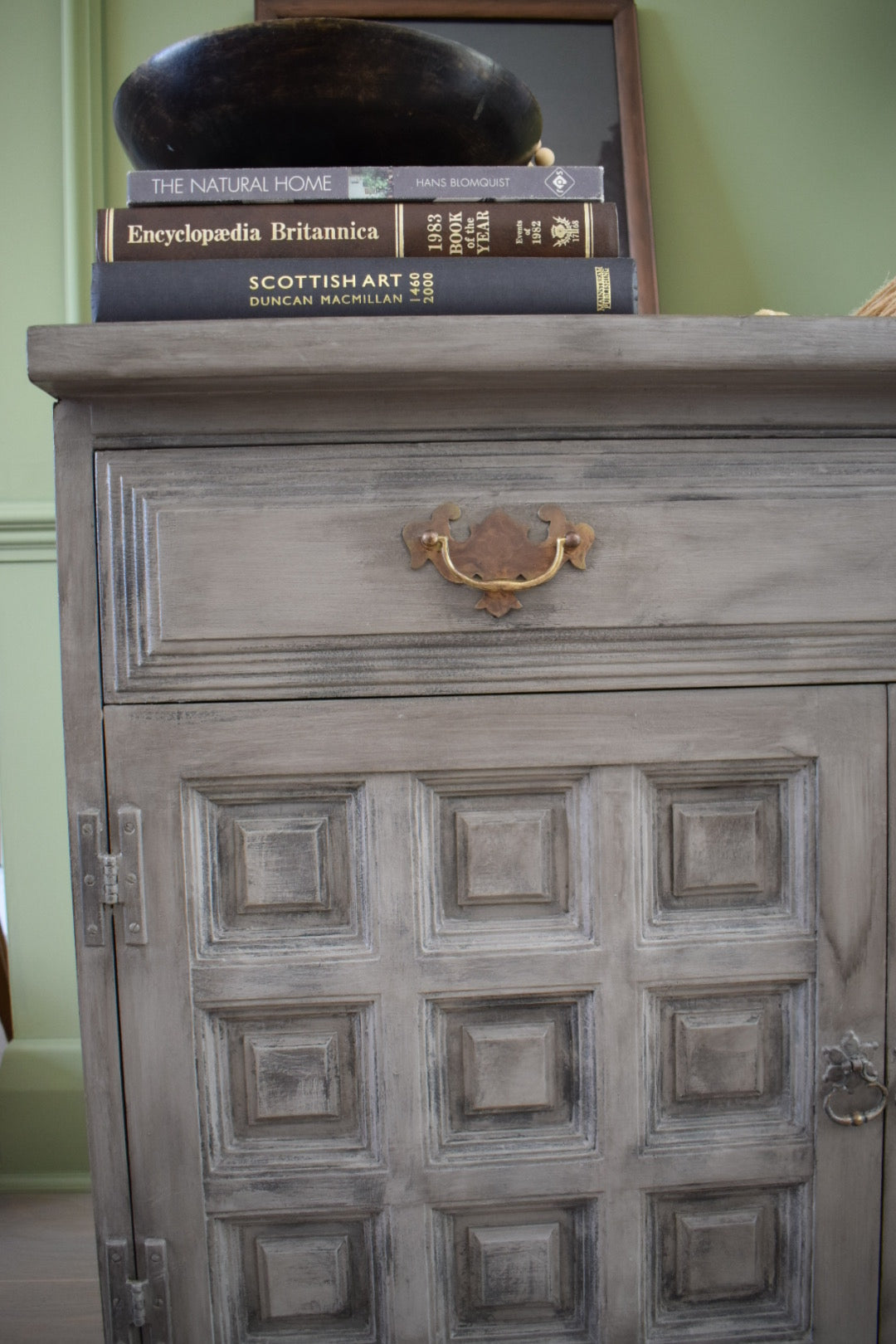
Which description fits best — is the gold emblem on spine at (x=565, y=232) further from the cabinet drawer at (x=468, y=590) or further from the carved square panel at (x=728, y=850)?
the carved square panel at (x=728, y=850)

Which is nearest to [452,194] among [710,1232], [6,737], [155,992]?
[155,992]

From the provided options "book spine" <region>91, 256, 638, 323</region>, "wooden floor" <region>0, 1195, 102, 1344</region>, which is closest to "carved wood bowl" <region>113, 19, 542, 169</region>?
Answer: "book spine" <region>91, 256, 638, 323</region>

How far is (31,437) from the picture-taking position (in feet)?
3.75

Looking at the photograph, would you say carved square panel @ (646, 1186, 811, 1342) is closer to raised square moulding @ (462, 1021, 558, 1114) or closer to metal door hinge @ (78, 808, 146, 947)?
raised square moulding @ (462, 1021, 558, 1114)

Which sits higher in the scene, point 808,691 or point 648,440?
point 648,440

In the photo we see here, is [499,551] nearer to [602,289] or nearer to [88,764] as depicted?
[602,289]

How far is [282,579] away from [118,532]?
0.11 metres

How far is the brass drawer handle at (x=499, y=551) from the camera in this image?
22.3 inches

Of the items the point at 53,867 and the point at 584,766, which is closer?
the point at 584,766

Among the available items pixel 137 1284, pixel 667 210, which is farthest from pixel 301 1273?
pixel 667 210

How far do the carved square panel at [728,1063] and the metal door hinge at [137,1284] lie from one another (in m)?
0.34

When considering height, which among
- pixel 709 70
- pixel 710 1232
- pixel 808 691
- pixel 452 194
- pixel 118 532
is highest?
pixel 709 70

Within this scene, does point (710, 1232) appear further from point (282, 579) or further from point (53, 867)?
point (53, 867)

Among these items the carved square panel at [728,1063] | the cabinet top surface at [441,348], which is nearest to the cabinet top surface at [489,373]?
the cabinet top surface at [441,348]
